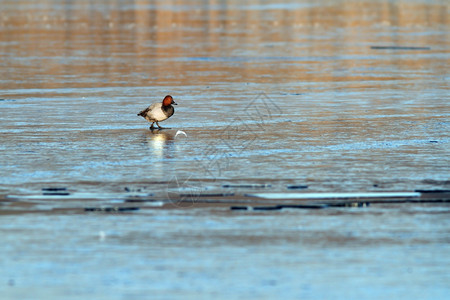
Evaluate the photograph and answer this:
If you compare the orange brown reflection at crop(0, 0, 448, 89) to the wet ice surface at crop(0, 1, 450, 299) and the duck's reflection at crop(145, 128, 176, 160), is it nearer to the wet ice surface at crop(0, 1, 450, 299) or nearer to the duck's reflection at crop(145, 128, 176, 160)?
the wet ice surface at crop(0, 1, 450, 299)

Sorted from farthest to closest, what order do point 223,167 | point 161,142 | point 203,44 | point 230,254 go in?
point 203,44 < point 161,142 < point 223,167 < point 230,254

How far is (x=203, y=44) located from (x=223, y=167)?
21.2 m

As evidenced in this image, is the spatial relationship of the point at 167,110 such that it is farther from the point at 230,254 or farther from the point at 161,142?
the point at 230,254

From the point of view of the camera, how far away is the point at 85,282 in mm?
6547

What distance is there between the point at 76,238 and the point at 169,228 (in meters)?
0.73

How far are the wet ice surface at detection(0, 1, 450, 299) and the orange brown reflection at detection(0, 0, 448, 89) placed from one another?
6.5 inches

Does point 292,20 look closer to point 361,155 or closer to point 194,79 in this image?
point 194,79

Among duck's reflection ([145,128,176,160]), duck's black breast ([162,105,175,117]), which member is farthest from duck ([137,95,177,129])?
duck's reflection ([145,128,176,160])

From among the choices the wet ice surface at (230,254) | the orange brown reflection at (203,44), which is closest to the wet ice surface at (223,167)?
the wet ice surface at (230,254)

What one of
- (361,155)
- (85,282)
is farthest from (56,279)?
(361,155)

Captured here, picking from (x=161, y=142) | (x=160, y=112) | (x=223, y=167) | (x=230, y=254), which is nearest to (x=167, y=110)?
(x=160, y=112)

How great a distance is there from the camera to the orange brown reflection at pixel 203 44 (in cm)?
2231

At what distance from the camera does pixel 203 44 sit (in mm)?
31859

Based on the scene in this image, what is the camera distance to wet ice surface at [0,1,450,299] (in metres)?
6.75
